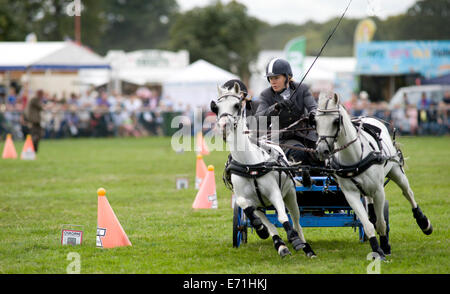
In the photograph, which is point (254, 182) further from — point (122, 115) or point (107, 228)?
point (122, 115)

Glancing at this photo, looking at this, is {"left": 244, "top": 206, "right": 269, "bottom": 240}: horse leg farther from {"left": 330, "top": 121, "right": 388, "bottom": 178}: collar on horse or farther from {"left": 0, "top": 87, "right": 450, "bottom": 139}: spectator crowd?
{"left": 0, "top": 87, "right": 450, "bottom": 139}: spectator crowd

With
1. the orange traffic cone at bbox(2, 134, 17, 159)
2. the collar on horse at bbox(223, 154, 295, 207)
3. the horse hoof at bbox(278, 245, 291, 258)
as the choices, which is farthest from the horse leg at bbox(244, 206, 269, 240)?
the orange traffic cone at bbox(2, 134, 17, 159)

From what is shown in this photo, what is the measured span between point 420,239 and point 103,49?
77014mm

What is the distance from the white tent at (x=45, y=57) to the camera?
98.2 ft

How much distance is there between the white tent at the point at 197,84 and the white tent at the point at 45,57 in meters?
3.97

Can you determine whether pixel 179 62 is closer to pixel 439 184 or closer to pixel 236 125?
pixel 439 184

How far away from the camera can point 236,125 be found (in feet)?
23.4

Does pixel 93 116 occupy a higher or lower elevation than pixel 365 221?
higher

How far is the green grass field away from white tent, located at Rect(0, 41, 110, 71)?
36.2ft

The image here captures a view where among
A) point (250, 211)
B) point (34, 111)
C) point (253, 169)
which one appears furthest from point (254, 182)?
point (34, 111)

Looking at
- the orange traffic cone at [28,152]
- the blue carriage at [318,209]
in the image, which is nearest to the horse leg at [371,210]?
the blue carriage at [318,209]

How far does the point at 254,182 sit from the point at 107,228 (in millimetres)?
2186

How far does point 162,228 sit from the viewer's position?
10.1 metres

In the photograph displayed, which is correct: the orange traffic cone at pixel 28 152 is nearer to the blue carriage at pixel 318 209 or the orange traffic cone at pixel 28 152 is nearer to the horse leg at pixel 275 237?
the blue carriage at pixel 318 209
